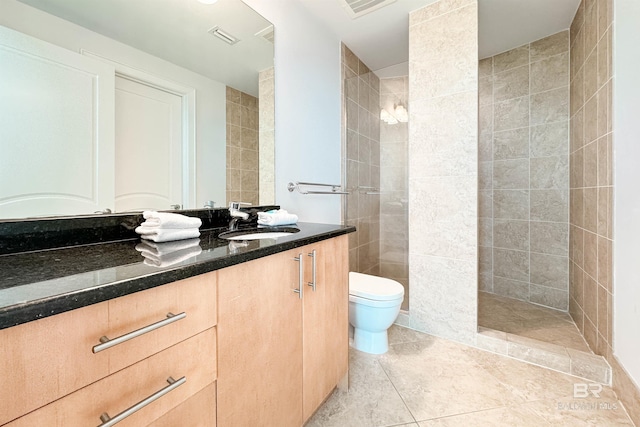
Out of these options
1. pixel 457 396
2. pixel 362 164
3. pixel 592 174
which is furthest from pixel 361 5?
pixel 457 396

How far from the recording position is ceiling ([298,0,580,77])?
1.99 metres

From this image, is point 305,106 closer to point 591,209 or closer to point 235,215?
point 235,215

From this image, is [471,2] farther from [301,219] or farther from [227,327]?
[227,327]

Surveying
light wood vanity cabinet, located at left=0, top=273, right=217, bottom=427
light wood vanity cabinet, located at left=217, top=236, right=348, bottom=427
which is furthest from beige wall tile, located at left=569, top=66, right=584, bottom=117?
light wood vanity cabinet, located at left=0, top=273, right=217, bottom=427

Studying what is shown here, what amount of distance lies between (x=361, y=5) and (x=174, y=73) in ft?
4.95

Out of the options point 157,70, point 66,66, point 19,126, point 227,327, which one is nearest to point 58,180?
point 19,126

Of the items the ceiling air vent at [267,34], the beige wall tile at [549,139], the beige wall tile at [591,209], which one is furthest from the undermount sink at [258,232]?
the beige wall tile at [549,139]

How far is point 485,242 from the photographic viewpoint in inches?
110

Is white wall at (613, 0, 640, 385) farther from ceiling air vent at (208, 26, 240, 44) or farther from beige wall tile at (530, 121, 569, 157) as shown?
ceiling air vent at (208, 26, 240, 44)

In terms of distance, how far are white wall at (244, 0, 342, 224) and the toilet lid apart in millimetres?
597

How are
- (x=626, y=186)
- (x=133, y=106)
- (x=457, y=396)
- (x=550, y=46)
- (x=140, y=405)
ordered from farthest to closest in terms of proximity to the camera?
1. (x=550, y=46)
2. (x=457, y=396)
3. (x=626, y=186)
4. (x=133, y=106)
5. (x=140, y=405)

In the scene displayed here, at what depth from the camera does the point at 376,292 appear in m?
1.67

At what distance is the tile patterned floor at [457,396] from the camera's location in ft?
4.05

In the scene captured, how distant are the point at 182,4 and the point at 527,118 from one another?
2.88 metres
